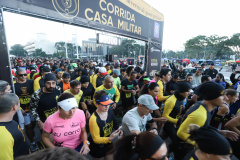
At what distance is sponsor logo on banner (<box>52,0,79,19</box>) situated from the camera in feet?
13.2

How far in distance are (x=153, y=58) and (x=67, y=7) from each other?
6853mm

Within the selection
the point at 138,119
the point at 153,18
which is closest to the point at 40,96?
the point at 138,119

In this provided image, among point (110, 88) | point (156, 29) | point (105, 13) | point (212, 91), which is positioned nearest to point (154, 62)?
point (156, 29)

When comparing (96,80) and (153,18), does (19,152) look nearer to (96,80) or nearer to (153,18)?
(96,80)

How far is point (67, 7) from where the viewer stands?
4246 millimetres

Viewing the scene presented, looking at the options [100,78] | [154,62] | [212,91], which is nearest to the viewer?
[212,91]

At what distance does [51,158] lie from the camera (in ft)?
2.35

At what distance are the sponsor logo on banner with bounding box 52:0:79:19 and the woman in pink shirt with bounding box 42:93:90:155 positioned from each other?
3.28 meters

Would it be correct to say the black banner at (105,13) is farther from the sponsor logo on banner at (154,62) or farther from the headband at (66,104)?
the headband at (66,104)

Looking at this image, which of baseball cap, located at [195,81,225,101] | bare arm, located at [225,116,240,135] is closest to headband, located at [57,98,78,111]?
baseball cap, located at [195,81,225,101]

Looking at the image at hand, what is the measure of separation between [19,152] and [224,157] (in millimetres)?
2564

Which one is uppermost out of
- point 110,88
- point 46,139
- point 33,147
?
point 110,88

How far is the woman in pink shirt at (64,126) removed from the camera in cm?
202

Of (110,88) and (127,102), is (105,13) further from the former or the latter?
(127,102)
